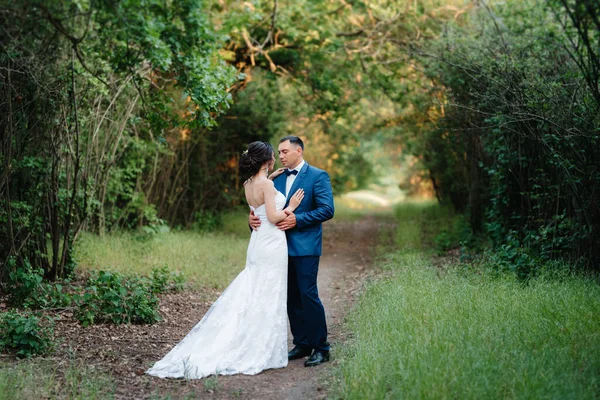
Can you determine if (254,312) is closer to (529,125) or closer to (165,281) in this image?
(165,281)

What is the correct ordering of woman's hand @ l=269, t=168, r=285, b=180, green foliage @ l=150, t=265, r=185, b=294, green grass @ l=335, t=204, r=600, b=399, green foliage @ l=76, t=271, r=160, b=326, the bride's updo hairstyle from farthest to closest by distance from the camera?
green foliage @ l=150, t=265, r=185, b=294, green foliage @ l=76, t=271, r=160, b=326, woman's hand @ l=269, t=168, r=285, b=180, the bride's updo hairstyle, green grass @ l=335, t=204, r=600, b=399

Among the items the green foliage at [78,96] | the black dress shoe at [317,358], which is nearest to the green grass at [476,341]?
the black dress shoe at [317,358]

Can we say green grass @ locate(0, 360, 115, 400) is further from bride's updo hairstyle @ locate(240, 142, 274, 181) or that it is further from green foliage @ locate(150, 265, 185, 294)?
green foliage @ locate(150, 265, 185, 294)

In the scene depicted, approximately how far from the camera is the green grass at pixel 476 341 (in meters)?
4.27

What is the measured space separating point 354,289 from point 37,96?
543 centimetres

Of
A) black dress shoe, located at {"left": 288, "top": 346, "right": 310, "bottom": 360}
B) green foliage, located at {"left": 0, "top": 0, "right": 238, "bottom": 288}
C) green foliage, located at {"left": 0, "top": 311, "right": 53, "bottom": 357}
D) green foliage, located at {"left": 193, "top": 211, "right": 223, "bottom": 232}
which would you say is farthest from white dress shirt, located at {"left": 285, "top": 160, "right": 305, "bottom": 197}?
green foliage, located at {"left": 193, "top": 211, "right": 223, "bottom": 232}

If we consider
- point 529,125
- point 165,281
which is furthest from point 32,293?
point 529,125

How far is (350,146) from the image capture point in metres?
33.5

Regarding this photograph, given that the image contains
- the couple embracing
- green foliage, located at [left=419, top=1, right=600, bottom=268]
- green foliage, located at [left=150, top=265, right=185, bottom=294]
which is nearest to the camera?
the couple embracing

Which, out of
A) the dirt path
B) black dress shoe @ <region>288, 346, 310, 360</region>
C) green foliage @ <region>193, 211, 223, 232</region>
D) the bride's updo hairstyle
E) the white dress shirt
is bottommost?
the dirt path

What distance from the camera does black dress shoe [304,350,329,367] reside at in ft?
18.7

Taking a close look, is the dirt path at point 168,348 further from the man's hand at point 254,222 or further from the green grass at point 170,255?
the man's hand at point 254,222

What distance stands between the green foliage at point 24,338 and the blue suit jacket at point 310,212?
8.26 ft

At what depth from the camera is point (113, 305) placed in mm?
7098
